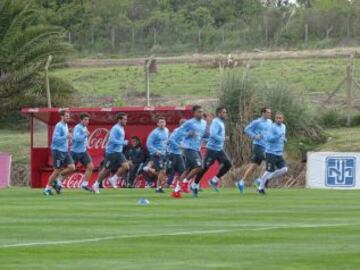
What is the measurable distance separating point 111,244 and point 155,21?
5863cm

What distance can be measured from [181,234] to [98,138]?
24.3 metres

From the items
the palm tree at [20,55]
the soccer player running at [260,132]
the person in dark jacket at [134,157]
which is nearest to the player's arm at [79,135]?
the soccer player running at [260,132]

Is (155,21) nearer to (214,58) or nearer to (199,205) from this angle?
(214,58)

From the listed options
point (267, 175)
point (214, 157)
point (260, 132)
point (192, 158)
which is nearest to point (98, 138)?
point (260, 132)

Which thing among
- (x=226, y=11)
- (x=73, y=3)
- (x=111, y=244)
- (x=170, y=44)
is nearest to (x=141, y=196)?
(x=111, y=244)

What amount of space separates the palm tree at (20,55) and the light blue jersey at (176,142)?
15712mm

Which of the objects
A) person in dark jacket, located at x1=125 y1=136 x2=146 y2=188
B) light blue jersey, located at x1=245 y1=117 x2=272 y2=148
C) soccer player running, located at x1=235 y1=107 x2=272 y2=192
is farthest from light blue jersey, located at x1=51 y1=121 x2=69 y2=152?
person in dark jacket, located at x1=125 y1=136 x2=146 y2=188

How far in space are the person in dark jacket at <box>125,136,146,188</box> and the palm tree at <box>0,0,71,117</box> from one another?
9.42m

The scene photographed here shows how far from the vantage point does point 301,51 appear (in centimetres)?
6319

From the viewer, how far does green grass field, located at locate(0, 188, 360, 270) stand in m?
13.9

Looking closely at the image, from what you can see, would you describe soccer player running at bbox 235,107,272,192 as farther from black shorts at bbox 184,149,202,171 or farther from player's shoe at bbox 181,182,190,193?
black shorts at bbox 184,149,202,171

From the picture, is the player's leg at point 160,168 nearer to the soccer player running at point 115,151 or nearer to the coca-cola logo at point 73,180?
the soccer player running at point 115,151

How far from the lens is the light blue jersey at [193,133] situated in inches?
1194

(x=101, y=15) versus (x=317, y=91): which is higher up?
(x=101, y=15)
